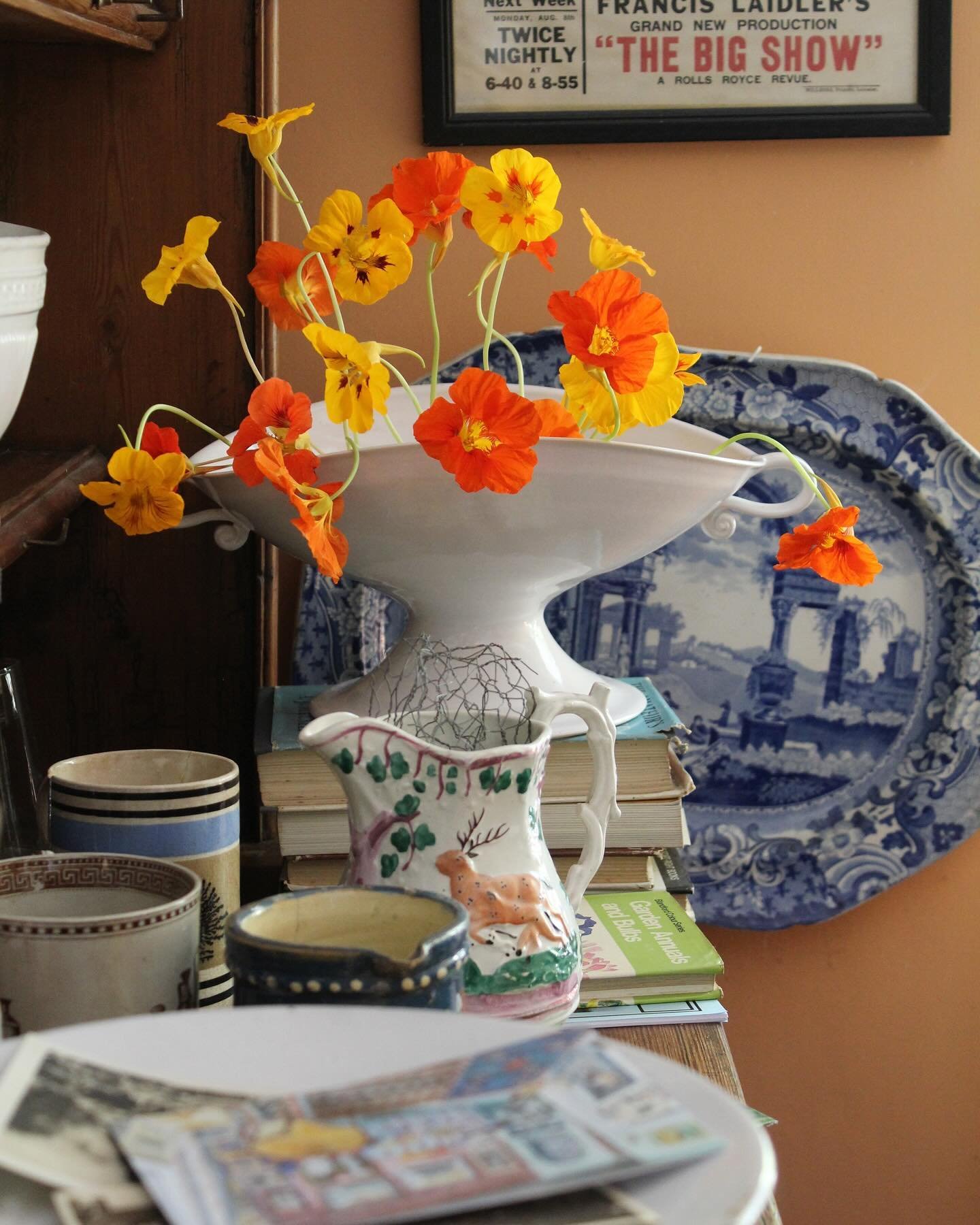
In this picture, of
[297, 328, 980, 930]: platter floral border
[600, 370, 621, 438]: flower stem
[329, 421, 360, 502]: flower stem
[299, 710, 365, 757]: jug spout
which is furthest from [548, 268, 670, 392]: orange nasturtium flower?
[297, 328, 980, 930]: platter floral border

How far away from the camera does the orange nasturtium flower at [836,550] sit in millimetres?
826

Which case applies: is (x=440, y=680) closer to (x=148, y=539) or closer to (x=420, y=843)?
(x=420, y=843)

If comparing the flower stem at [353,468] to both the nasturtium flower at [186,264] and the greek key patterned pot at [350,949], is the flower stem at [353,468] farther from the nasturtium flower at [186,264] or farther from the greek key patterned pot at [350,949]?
the greek key patterned pot at [350,949]

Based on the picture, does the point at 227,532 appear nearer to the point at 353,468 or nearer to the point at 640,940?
the point at 353,468

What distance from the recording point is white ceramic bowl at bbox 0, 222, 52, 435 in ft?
2.28

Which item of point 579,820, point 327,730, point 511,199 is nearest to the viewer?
point 327,730

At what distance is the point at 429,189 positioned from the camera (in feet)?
2.56

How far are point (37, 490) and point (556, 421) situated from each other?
34 centimetres

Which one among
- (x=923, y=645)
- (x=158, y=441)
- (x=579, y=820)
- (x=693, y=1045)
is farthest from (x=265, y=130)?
(x=923, y=645)

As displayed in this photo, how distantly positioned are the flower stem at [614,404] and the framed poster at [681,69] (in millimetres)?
521

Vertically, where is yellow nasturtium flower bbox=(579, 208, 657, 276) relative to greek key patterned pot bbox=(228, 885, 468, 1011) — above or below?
above

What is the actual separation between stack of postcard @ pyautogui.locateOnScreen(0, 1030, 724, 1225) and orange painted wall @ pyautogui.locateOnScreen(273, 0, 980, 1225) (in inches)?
34.2

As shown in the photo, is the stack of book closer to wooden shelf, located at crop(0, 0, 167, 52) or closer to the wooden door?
the wooden door

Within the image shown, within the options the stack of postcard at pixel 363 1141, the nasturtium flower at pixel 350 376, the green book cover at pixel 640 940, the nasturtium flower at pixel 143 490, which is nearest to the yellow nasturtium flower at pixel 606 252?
the nasturtium flower at pixel 350 376
